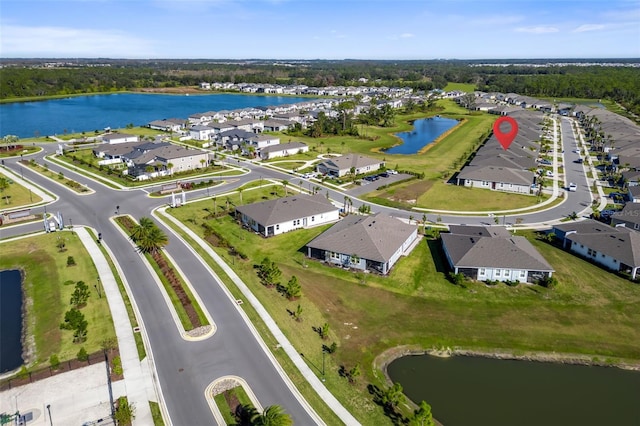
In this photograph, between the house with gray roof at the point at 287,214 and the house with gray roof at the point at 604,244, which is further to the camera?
the house with gray roof at the point at 287,214

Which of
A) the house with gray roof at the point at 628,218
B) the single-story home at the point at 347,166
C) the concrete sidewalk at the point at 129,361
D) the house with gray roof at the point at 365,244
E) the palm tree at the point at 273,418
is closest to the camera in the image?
the palm tree at the point at 273,418

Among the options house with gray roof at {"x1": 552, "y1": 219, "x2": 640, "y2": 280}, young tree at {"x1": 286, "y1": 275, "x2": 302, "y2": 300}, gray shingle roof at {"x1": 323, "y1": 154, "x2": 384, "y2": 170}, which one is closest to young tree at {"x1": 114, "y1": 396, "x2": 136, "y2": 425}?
young tree at {"x1": 286, "y1": 275, "x2": 302, "y2": 300}

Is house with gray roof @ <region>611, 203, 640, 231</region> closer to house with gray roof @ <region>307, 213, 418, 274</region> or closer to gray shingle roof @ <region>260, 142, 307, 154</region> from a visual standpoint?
house with gray roof @ <region>307, 213, 418, 274</region>

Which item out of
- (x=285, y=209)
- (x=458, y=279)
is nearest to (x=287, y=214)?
(x=285, y=209)

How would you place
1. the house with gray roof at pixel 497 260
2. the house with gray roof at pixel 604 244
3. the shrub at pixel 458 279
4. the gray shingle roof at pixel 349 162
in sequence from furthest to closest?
the gray shingle roof at pixel 349 162
the house with gray roof at pixel 604 244
the house with gray roof at pixel 497 260
the shrub at pixel 458 279

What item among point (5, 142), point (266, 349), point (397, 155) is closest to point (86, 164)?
point (5, 142)

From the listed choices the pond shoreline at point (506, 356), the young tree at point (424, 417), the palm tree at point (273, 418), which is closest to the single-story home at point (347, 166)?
the pond shoreline at point (506, 356)

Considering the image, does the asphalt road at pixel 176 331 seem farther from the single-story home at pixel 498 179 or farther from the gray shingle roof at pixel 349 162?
the gray shingle roof at pixel 349 162

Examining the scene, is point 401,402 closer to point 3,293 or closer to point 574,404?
point 574,404
